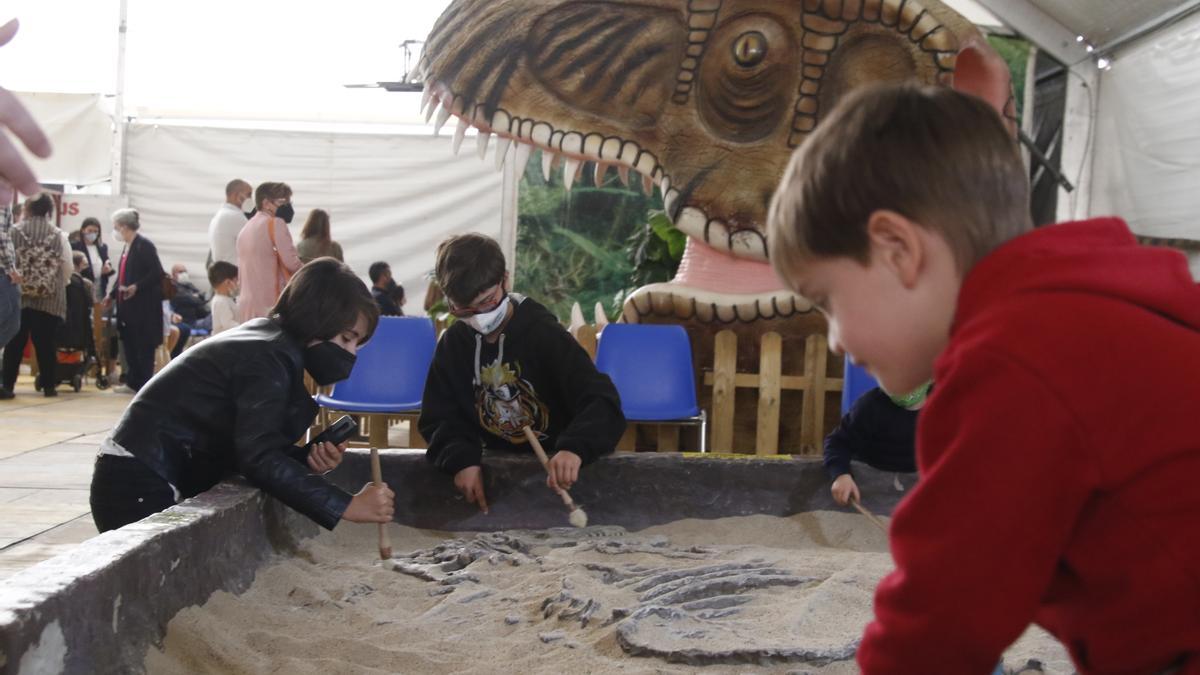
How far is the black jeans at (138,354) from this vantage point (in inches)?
354

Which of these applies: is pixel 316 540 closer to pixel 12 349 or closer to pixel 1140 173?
pixel 1140 173

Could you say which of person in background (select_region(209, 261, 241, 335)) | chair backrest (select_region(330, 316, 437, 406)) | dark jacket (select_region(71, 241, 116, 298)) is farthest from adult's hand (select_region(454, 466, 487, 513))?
dark jacket (select_region(71, 241, 116, 298))

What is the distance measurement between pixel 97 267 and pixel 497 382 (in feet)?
27.8

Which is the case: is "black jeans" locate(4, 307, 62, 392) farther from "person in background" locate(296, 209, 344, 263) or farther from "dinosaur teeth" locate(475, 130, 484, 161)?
"dinosaur teeth" locate(475, 130, 484, 161)

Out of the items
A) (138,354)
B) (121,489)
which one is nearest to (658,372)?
(121,489)

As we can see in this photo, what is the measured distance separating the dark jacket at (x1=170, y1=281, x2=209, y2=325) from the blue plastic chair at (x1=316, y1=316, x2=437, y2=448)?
19.5 feet

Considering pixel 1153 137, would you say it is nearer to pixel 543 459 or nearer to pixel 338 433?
pixel 543 459

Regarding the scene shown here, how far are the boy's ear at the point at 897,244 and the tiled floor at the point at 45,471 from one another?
9.68 ft

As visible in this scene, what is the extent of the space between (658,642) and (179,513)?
1.08m

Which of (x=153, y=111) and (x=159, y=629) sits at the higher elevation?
(x=153, y=111)

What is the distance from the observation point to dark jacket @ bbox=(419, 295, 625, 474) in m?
3.49

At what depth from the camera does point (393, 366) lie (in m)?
5.31

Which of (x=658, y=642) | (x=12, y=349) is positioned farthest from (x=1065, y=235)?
(x=12, y=349)

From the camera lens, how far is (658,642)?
2.22 meters
